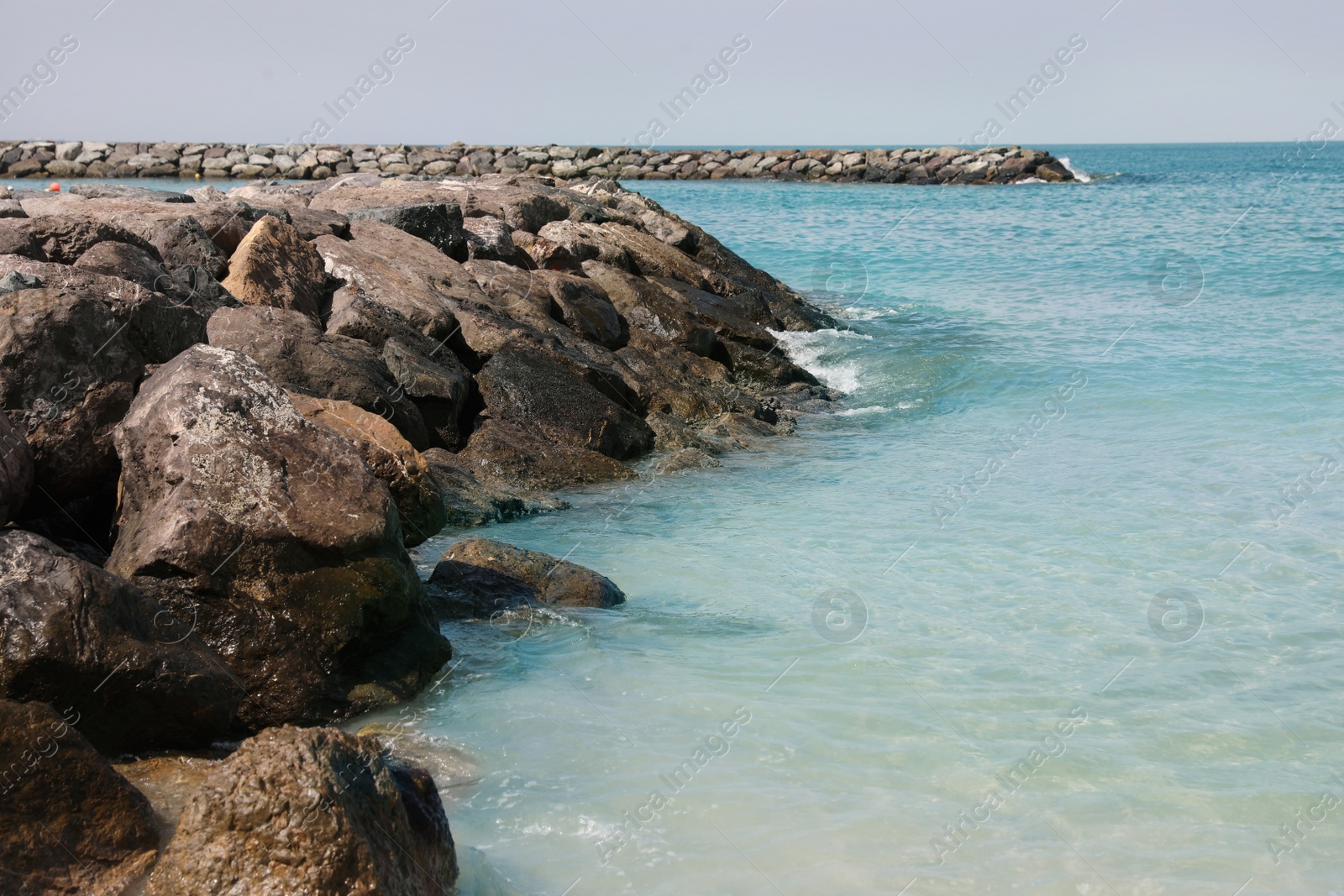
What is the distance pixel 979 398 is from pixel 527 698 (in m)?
9.08

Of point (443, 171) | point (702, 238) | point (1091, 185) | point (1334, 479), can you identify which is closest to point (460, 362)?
point (1334, 479)

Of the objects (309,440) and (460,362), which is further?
(460,362)

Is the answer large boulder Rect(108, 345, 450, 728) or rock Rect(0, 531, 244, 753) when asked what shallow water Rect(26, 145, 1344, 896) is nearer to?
large boulder Rect(108, 345, 450, 728)

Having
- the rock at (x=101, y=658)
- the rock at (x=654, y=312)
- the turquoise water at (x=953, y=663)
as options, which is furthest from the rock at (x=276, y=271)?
the rock at (x=101, y=658)

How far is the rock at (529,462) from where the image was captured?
8.38 metres

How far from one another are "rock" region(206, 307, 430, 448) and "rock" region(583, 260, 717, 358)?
4.96 meters

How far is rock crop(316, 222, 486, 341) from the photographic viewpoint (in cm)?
938

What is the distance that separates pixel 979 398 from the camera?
12594 millimetres

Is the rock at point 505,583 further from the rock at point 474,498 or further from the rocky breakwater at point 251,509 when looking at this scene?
the rock at point 474,498

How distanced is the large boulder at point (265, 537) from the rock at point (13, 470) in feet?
1.29

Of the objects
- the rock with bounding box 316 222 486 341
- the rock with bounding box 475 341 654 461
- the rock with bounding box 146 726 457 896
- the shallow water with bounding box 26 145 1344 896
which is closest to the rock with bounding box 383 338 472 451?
the rock with bounding box 475 341 654 461

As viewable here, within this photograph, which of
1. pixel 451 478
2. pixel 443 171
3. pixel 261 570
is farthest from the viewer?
pixel 443 171

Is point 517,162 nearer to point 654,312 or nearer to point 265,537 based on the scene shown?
point 654,312

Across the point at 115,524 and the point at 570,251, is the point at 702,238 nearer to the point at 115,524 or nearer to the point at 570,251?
the point at 570,251
